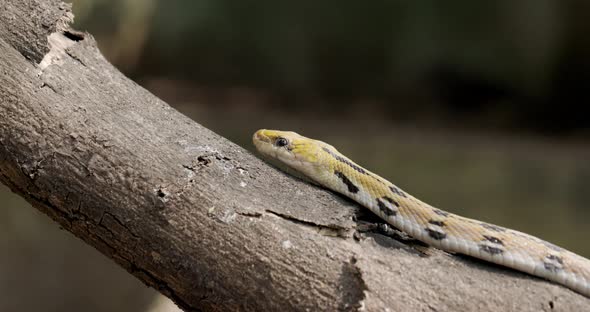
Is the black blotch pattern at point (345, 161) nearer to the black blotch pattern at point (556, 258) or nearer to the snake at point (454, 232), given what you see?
the snake at point (454, 232)

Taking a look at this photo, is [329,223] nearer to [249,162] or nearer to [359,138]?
[249,162]

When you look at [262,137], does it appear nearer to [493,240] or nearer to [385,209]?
[385,209]

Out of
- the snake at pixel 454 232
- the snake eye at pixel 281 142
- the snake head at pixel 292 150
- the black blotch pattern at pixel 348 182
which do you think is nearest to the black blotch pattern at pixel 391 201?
the snake at pixel 454 232

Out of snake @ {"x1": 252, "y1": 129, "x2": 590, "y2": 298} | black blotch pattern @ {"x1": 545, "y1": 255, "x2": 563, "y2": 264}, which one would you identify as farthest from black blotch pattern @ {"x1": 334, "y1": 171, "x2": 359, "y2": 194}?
black blotch pattern @ {"x1": 545, "y1": 255, "x2": 563, "y2": 264}

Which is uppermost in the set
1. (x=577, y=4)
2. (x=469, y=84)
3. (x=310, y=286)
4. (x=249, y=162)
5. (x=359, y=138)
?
(x=577, y=4)

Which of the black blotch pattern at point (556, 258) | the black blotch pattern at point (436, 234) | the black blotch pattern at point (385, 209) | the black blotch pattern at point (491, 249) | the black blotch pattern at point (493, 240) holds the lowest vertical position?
the black blotch pattern at point (436, 234)

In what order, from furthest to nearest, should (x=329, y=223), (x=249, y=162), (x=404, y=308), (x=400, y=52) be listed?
1. (x=400, y=52)
2. (x=249, y=162)
3. (x=329, y=223)
4. (x=404, y=308)

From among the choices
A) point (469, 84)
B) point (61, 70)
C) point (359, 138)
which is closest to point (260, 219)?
point (61, 70)

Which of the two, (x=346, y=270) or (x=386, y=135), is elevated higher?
→ (x=386, y=135)
